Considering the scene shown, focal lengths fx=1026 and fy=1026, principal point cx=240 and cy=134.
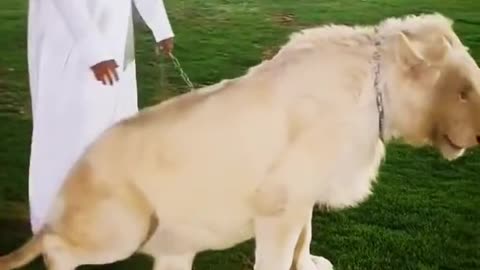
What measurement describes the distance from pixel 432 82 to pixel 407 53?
0.05 metres

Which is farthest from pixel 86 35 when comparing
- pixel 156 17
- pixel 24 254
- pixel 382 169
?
pixel 382 169

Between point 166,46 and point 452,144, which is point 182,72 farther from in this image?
point 452,144

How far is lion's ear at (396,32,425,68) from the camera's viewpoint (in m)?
1.33

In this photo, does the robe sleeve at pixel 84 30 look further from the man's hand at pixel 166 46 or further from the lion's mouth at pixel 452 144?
the lion's mouth at pixel 452 144

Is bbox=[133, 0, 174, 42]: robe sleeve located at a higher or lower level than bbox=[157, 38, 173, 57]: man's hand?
higher

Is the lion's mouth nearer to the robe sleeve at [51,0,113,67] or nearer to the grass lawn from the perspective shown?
the grass lawn

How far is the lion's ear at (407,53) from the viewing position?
1.33 m

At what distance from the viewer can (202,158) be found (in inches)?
54.3

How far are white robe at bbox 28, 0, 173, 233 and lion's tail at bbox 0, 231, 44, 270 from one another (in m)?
0.03

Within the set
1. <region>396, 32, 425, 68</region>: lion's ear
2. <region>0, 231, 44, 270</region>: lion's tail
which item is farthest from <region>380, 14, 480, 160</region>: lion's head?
<region>0, 231, 44, 270</region>: lion's tail

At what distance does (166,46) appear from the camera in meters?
1.45

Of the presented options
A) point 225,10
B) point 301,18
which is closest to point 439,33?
point 301,18

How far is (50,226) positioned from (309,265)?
37cm

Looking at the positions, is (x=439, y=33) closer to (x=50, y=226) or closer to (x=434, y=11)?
(x=434, y=11)
